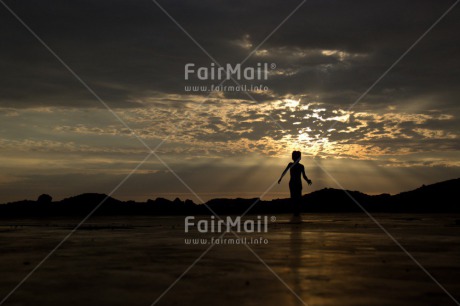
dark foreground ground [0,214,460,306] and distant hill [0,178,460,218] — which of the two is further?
distant hill [0,178,460,218]

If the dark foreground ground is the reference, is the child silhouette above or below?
above

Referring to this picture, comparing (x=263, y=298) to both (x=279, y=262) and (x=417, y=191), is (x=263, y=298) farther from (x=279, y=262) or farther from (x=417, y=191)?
(x=417, y=191)

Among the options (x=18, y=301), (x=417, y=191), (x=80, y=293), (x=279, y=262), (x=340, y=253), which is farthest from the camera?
(x=417, y=191)

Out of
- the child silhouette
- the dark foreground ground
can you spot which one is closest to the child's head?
the child silhouette

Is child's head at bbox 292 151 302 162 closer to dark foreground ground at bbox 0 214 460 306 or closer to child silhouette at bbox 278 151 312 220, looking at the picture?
child silhouette at bbox 278 151 312 220

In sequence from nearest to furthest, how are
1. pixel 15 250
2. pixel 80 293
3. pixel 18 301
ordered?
pixel 18 301 < pixel 80 293 < pixel 15 250

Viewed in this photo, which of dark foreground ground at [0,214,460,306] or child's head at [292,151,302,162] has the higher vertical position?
child's head at [292,151,302,162]

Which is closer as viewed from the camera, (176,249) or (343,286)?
(343,286)

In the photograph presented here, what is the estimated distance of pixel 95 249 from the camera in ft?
32.2

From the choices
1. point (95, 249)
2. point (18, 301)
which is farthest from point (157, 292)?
point (95, 249)

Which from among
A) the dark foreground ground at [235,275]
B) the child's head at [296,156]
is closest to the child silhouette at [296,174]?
the child's head at [296,156]

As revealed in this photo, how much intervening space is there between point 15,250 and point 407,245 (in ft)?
23.1

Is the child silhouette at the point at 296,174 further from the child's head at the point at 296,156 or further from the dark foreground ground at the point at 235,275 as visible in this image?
the dark foreground ground at the point at 235,275

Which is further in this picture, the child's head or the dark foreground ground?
the child's head
